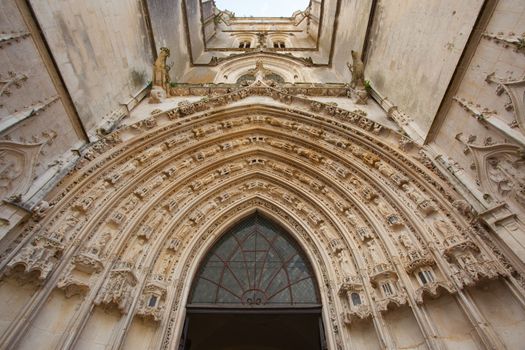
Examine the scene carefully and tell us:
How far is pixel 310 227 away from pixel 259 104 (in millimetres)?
3150

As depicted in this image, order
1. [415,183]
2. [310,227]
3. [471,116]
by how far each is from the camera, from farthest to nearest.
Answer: [310,227]
[415,183]
[471,116]

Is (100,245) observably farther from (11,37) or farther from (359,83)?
(359,83)

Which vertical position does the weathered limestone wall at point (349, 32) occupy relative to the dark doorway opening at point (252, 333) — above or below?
above

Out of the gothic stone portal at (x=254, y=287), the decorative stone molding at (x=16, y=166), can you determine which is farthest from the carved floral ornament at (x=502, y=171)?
the decorative stone molding at (x=16, y=166)

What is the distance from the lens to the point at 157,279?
442 cm

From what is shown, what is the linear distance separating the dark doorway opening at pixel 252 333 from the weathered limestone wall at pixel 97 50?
4899 mm

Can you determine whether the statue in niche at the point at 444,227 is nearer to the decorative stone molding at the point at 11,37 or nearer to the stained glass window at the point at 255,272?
the stained glass window at the point at 255,272

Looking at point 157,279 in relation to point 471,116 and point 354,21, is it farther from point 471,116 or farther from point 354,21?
point 354,21

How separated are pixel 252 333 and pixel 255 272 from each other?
2996 millimetres

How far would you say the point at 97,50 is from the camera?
582 cm

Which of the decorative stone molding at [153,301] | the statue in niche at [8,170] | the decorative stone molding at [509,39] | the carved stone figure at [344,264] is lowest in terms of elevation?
the decorative stone molding at [153,301]

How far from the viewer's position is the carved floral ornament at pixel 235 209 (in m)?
3.83

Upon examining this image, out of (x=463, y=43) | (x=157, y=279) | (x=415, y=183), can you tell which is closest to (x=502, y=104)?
(x=463, y=43)

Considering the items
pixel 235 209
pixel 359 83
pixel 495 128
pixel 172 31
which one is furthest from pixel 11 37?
pixel 172 31
